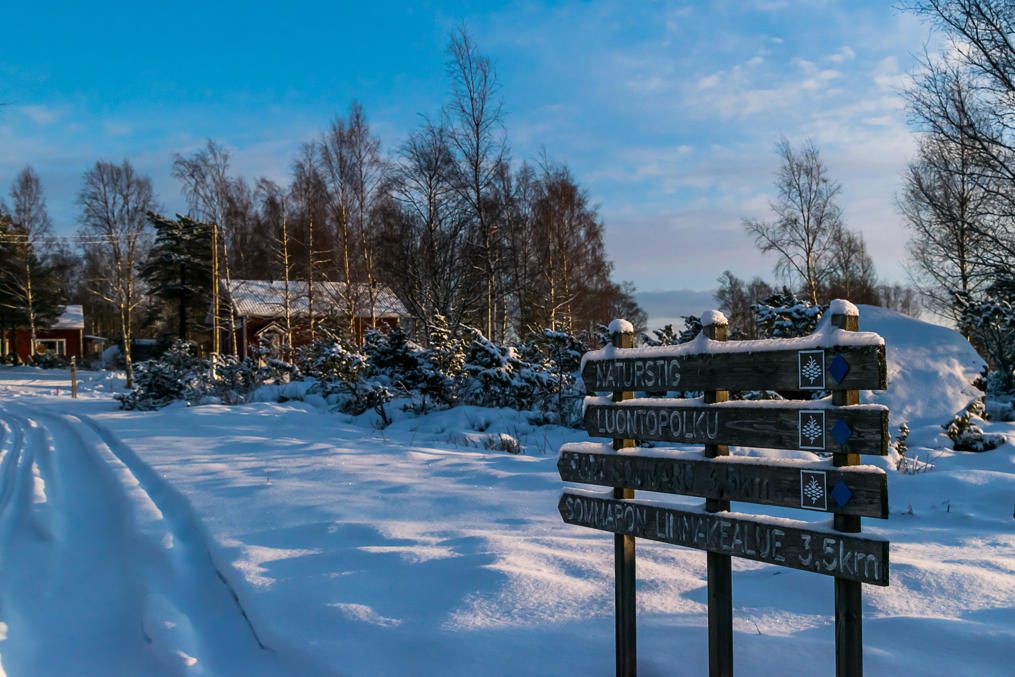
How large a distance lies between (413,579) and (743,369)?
2659 millimetres

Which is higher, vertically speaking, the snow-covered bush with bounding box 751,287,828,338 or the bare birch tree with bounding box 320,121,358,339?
the bare birch tree with bounding box 320,121,358,339

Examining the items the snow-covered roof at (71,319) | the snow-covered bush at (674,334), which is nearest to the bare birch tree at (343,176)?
the snow-covered bush at (674,334)

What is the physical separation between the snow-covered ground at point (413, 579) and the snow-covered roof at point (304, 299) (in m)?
18.1

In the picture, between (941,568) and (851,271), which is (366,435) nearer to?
(941,568)

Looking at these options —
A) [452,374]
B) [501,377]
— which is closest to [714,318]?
[501,377]

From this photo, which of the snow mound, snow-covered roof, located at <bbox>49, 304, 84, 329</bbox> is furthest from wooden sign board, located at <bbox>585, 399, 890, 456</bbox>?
snow-covered roof, located at <bbox>49, 304, 84, 329</bbox>

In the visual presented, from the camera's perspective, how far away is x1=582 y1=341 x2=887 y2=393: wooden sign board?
8.16 feet

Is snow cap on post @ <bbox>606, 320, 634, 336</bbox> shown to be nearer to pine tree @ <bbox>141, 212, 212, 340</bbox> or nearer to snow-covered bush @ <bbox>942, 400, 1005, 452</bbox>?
snow-covered bush @ <bbox>942, 400, 1005, 452</bbox>

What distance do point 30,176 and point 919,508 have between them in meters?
51.2

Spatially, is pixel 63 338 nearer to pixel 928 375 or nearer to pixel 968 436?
pixel 928 375

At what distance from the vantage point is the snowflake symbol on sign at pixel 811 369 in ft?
8.42

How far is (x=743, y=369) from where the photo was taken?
2.80m

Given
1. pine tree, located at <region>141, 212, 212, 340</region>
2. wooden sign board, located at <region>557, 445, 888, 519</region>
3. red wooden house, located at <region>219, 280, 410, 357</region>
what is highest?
pine tree, located at <region>141, 212, 212, 340</region>

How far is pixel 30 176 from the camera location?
43.8 meters
